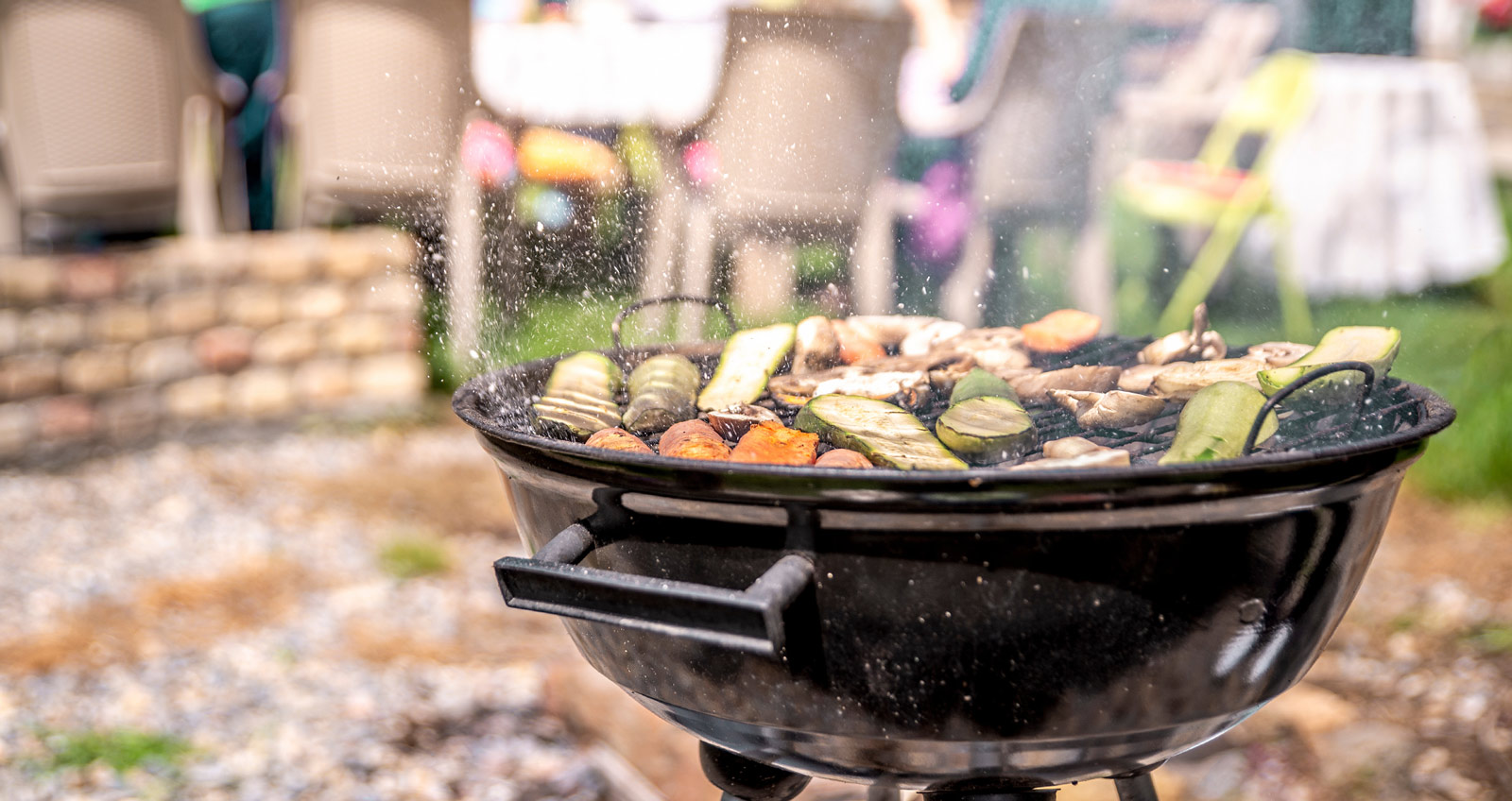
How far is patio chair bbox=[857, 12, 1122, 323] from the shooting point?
197 inches

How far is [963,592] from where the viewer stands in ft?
3.43

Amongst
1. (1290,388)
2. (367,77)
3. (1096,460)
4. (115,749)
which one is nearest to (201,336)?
(367,77)

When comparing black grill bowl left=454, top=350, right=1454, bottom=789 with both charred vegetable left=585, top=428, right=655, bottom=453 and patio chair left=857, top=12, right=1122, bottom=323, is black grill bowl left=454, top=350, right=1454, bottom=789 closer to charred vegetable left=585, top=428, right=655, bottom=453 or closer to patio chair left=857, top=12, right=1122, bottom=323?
charred vegetable left=585, top=428, right=655, bottom=453

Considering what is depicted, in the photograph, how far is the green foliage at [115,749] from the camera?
249 centimetres

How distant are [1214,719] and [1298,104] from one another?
16.4 ft

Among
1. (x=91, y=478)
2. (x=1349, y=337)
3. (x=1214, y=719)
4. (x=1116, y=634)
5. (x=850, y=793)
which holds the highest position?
(x=1349, y=337)

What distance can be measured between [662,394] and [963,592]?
551 millimetres

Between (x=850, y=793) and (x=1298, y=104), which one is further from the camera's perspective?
(x=1298, y=104)

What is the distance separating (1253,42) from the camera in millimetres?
6656

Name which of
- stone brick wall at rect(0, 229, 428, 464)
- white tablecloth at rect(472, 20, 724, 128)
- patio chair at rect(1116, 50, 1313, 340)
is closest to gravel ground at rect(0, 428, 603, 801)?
stone brick wall at rect(0, 229, 428, 464)

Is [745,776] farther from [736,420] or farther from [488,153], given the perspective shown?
[488,153]

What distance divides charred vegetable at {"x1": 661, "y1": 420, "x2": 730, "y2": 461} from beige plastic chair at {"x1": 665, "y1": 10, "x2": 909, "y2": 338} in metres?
2.33

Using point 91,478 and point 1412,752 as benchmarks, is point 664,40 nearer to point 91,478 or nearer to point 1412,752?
point 91,478

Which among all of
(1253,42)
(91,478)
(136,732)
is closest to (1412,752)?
(136,732)
